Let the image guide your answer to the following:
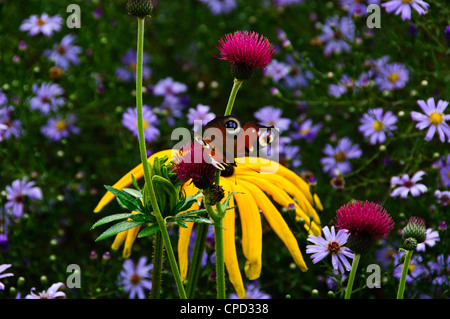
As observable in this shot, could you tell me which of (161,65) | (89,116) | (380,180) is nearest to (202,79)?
(161,65)

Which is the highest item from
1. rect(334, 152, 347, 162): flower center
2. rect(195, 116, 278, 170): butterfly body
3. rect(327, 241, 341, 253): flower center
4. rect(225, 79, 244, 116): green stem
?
rect(334, 152, 347, 162): flower center

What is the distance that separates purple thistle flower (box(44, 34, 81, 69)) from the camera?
2432 mm

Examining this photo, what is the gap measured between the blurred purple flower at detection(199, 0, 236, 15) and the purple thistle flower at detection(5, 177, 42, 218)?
1.28m

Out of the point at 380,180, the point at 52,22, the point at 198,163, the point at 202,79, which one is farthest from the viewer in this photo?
the point at 202,79

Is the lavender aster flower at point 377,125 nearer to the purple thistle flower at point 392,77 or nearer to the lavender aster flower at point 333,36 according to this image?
the purple thistle flower at point 392,77

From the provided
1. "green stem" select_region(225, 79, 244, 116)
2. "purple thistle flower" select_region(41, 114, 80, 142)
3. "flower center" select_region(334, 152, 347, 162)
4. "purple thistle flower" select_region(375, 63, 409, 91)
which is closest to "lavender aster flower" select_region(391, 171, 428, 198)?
"flower center" select_region(334, 152, 347, 162)

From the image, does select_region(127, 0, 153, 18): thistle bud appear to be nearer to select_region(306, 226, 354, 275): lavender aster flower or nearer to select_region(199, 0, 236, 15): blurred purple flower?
select_region(306, 226, 354, 275): lavender aster flower

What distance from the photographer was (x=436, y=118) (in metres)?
1.66

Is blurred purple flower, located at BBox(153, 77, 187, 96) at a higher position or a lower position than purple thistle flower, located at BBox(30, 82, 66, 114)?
higher

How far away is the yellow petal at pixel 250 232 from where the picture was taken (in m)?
1.22

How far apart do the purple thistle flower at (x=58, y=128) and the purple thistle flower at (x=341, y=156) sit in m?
1.00

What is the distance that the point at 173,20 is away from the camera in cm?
280

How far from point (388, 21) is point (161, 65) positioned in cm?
106
